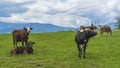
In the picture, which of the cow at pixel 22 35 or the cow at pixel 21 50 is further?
the cow at pixel 22 35

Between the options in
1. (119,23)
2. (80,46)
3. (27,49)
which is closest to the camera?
(80,46)

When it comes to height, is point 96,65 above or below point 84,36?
below

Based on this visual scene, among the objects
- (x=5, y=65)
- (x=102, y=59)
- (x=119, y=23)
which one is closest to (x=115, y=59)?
(x=102, y=59)

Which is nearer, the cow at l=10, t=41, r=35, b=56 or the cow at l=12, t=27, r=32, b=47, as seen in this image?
the cow at l=10, t=41, r=35, b=56

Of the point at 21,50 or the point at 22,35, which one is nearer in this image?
the point at 21,50

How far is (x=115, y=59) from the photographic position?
25.5 m

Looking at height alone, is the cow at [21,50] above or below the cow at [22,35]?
below

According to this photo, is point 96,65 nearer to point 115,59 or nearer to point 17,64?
point 115,59

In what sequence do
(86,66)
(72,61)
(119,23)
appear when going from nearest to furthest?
(86,66), (72,61), (119,23)

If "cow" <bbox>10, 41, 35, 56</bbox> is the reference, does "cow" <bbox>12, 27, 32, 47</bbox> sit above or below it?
above

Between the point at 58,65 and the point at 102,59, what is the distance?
15.0 ft

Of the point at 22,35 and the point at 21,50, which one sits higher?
the point at 22,35

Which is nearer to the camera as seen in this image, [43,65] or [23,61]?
[43,65]

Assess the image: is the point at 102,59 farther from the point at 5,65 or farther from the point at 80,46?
the point at 5,65
